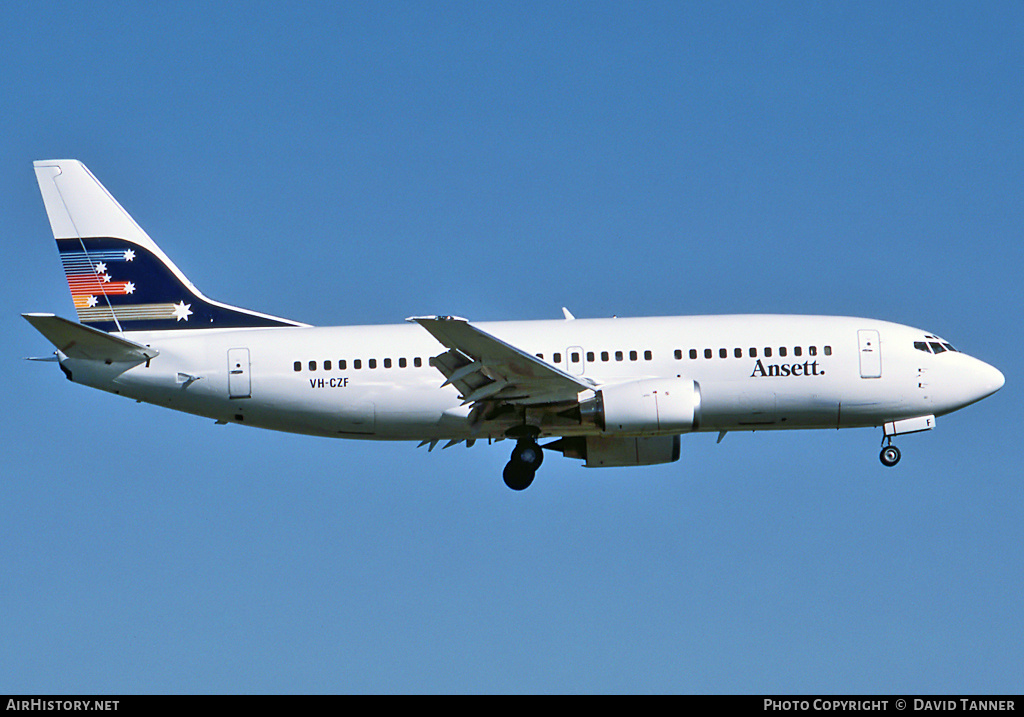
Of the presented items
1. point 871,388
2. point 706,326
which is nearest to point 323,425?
point 706,326

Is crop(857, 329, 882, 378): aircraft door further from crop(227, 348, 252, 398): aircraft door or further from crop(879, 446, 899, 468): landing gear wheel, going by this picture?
crop(227, 348, 252, 398): aircraft door

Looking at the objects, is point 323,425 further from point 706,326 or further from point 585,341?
point 706,326

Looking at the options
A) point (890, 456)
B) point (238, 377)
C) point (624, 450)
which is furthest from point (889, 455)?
point (238, 377)

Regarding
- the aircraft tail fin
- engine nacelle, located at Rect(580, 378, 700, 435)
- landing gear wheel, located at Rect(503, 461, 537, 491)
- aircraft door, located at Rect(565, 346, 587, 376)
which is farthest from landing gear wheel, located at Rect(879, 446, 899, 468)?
the aircraft tail fin

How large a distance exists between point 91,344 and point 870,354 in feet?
70.8

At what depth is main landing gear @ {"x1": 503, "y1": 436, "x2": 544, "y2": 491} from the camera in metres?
39.5

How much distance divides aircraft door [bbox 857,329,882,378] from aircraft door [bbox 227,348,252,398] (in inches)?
672

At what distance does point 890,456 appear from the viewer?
132ft

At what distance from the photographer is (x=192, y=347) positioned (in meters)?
39.6

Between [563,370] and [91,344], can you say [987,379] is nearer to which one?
[563,370]

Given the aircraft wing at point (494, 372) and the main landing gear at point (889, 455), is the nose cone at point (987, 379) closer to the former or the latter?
the main landing gear at point (889, 455)

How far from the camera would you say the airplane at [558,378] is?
3809 cm

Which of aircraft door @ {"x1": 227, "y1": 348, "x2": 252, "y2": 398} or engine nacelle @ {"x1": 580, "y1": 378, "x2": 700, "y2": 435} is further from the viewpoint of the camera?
aircraft door @ {"x1": 227, "y1": 348, "x2": 252, "y2": 398}

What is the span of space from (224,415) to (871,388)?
1811 cm
